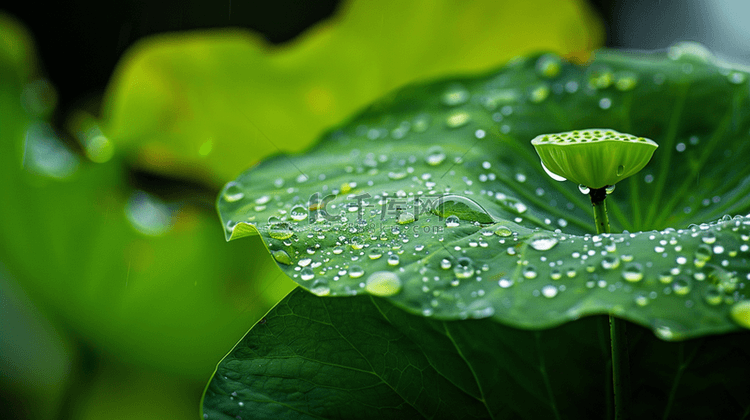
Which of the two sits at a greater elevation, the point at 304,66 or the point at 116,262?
the point at 304,66

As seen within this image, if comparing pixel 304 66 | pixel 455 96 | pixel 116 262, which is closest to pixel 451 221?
pixel 455 96

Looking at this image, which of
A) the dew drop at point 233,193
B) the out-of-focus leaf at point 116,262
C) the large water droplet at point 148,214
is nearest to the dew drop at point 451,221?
the dew drop at point 233,193

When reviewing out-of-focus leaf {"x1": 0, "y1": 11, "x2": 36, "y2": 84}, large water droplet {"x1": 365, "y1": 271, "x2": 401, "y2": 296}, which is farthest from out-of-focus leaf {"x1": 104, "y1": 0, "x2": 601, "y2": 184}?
large water droplet {"x1": 365, "y1": 271, "x2": 401, "y2": 296}

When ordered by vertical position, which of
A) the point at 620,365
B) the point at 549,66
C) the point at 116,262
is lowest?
the point at 116,262

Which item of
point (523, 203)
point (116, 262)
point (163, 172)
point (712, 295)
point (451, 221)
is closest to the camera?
point (712, 295)

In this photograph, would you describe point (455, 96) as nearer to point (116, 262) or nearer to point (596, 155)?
point (596, 155)

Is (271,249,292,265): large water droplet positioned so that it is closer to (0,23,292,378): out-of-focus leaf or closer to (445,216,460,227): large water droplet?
(445,216,460,227): large water droplet

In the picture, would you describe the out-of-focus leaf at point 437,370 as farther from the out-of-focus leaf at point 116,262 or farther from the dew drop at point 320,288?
the out-of-focus leaf at point 116,262
